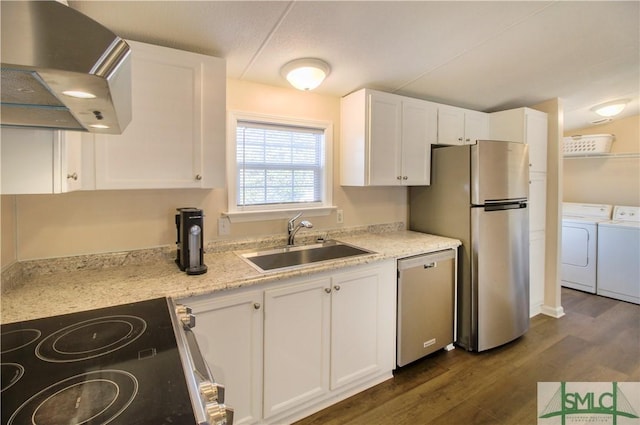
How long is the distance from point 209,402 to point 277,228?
165cm

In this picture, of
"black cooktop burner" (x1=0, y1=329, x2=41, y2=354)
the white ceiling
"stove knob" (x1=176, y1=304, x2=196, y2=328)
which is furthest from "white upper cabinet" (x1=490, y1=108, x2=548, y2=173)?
"black cooktop burner" (x1=0, y1=329, x2=41, y2=354)

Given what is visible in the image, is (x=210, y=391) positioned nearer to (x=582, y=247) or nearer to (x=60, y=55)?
(x=60, y=55)

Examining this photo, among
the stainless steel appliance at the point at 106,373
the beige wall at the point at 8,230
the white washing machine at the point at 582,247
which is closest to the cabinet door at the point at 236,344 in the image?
the stainless steel appliance at the point at 106,373

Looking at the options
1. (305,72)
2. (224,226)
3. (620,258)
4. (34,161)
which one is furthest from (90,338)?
(620,258)

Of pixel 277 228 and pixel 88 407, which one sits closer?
pixel 88 407

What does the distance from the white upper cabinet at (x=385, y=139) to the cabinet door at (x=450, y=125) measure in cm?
10

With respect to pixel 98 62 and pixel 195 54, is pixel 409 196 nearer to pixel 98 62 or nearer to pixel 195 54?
pixel 195 54

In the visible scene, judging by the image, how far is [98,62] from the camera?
55cm

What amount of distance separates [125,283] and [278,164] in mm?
1309

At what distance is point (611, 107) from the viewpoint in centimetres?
347

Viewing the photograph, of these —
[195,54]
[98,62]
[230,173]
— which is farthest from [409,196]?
[98,62]

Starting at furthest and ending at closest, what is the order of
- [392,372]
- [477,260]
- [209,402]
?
[477,260] → [392,372] → [209,402]

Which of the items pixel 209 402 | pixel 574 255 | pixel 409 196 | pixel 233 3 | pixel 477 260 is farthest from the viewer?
pixel 574 255

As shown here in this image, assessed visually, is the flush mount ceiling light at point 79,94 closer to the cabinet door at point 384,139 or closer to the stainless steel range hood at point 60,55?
the stainless steel range hood at point 60,55
